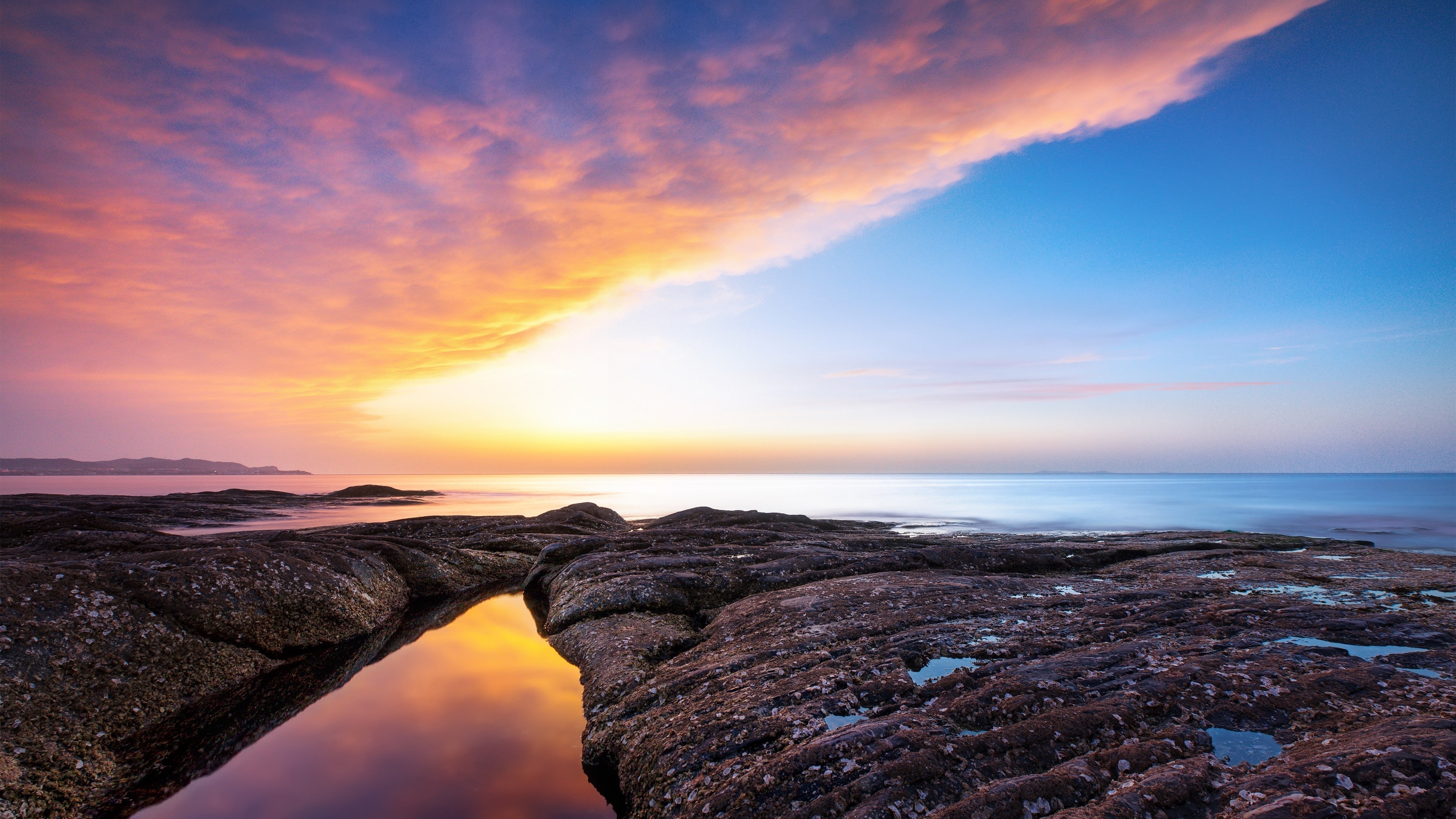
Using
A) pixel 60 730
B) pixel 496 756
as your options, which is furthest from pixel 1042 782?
pixel 60 730

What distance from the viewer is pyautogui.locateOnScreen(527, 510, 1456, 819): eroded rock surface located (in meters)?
5.64

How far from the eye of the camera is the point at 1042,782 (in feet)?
19.2

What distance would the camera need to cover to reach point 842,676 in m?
8.95

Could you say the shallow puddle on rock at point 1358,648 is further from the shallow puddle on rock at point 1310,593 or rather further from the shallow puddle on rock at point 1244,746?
the shallow puddle on rock at point 1244,746

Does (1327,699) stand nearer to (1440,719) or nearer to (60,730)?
(1440,719)

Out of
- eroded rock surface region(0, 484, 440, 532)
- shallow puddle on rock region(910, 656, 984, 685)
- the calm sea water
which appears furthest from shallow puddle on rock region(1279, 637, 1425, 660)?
eroded rock surface region(0, 484, 440, 532)

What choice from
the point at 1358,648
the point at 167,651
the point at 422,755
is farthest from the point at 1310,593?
the point at 167,651

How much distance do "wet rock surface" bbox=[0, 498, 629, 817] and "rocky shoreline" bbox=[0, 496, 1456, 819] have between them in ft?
0.18

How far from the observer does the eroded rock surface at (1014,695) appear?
5637mm

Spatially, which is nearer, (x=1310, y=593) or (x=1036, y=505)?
(x=1310, y=593)

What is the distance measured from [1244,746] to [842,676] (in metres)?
4.82

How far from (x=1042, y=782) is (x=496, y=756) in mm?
8704

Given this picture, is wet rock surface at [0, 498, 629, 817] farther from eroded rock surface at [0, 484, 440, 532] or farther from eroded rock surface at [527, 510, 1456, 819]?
eroded rock surface at [0, 484, 440, 532]

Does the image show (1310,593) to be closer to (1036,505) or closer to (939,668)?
(939,668)
